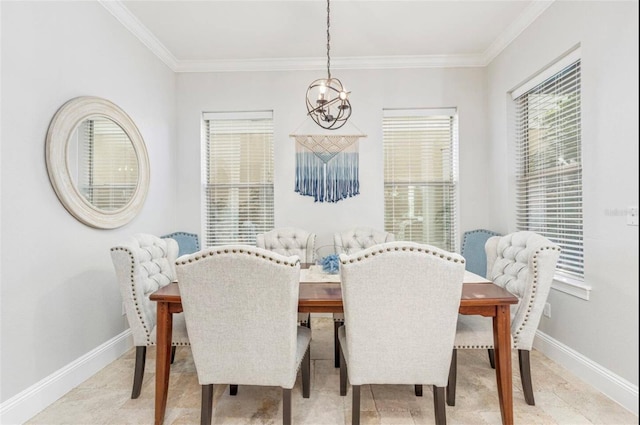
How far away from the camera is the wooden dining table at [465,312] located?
176 centimetres

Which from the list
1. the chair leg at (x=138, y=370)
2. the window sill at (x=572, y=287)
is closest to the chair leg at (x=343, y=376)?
the chair leg at (x=138, y=370)

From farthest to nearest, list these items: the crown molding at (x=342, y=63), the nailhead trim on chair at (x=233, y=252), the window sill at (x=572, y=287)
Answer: the crown molding at (x=342, y=63) → the window sill at (x=572, y=287) → the nailhead trim on chair at (x=233, y=252)

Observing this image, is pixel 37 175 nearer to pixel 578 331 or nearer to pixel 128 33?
pixel 128 33

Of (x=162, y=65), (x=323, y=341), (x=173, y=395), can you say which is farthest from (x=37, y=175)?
(x=323, y=341)

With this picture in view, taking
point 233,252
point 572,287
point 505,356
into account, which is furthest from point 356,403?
point 572,287

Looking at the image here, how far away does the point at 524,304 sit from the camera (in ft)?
6.35

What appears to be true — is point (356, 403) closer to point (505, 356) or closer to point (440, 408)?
point (440, 408)

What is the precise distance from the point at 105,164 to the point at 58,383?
1.50m

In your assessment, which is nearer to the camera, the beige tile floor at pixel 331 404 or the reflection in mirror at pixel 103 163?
the beige tile floor at pixel 331 404

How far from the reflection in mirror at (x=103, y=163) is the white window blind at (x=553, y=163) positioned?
3.46 meters

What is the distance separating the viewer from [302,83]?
12.2ft

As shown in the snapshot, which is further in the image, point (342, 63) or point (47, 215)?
point (342, 63)

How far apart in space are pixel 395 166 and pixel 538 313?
2.16 m

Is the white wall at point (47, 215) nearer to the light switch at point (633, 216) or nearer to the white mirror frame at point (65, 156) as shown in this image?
the white mirror frame at point (65, 156)
